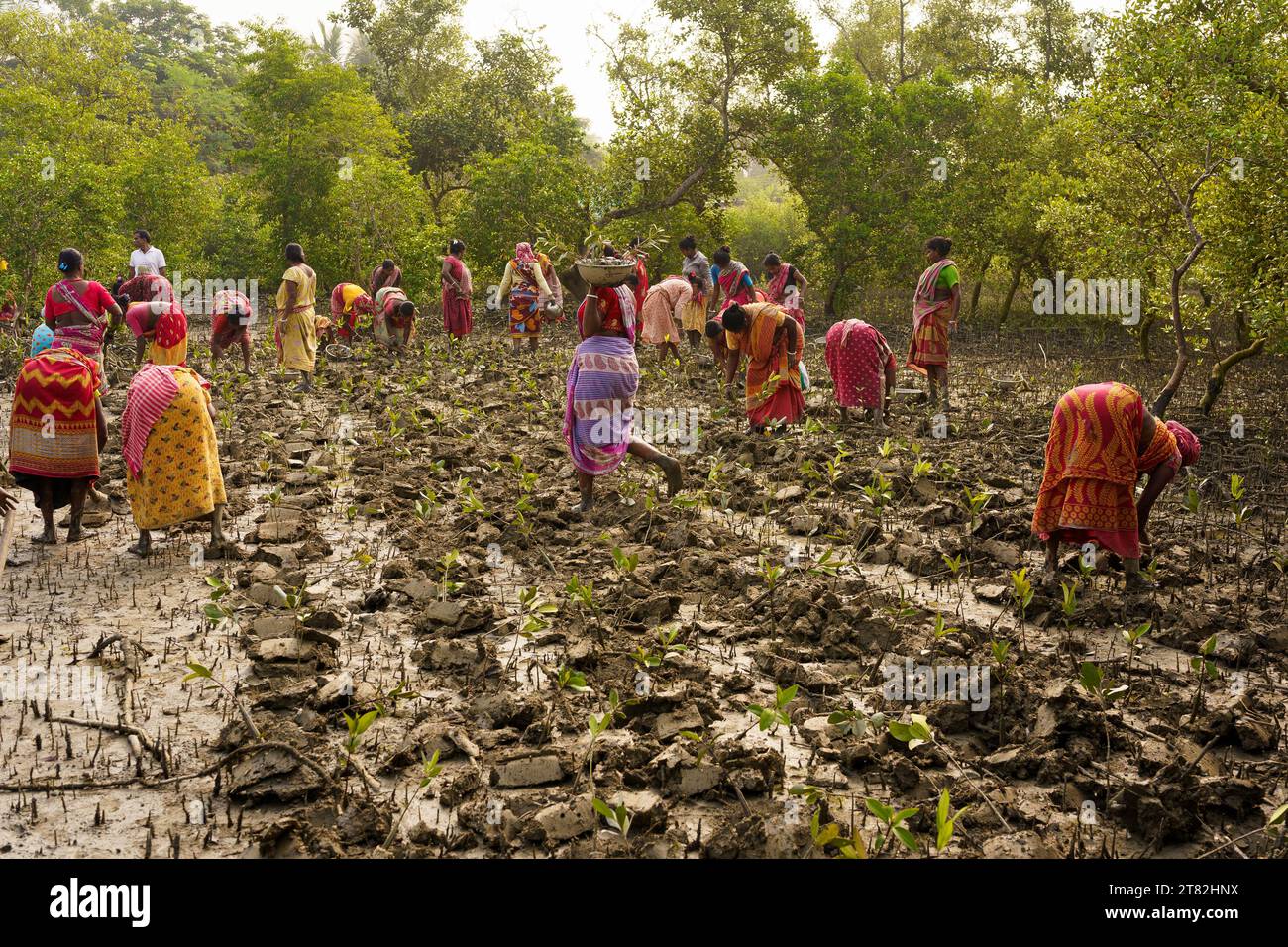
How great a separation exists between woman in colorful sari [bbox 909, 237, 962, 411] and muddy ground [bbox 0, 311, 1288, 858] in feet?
6.66

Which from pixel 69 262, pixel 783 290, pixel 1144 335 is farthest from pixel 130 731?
pixel 1144 335

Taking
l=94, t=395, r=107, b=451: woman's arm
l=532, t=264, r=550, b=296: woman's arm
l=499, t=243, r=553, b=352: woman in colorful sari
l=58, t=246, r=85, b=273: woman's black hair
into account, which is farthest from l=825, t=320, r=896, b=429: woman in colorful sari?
l=58, t=246, r=85, b=273: woman's black hair

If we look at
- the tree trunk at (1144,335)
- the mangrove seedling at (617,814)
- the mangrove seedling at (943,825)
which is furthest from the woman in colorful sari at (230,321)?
the tree trunk at (1144,335)

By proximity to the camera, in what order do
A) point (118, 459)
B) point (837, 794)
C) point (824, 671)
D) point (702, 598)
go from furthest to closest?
point (118, 459) → point (702, 598) → point (824, 671) → point (837, 794)

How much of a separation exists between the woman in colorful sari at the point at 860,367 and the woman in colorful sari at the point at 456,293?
6520mm

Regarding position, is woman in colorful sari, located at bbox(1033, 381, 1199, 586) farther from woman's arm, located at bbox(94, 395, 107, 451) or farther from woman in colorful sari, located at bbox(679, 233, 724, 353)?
woman in colorful sari, located at bbox(679, 233, 724, 353)

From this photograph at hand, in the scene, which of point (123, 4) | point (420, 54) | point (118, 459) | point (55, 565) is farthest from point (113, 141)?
point (123, 4)

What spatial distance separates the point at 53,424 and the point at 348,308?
8.15 meters

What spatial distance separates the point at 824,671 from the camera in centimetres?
448

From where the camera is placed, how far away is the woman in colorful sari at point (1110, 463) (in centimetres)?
540

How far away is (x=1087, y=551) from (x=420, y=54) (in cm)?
2859

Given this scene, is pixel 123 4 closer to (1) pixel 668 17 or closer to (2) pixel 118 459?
(1) pixel 668 17

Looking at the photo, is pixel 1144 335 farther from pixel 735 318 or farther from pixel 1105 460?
pixel 1105 460

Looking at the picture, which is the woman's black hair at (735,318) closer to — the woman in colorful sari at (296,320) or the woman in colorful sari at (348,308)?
the woman in colorful sari at (296,320)
